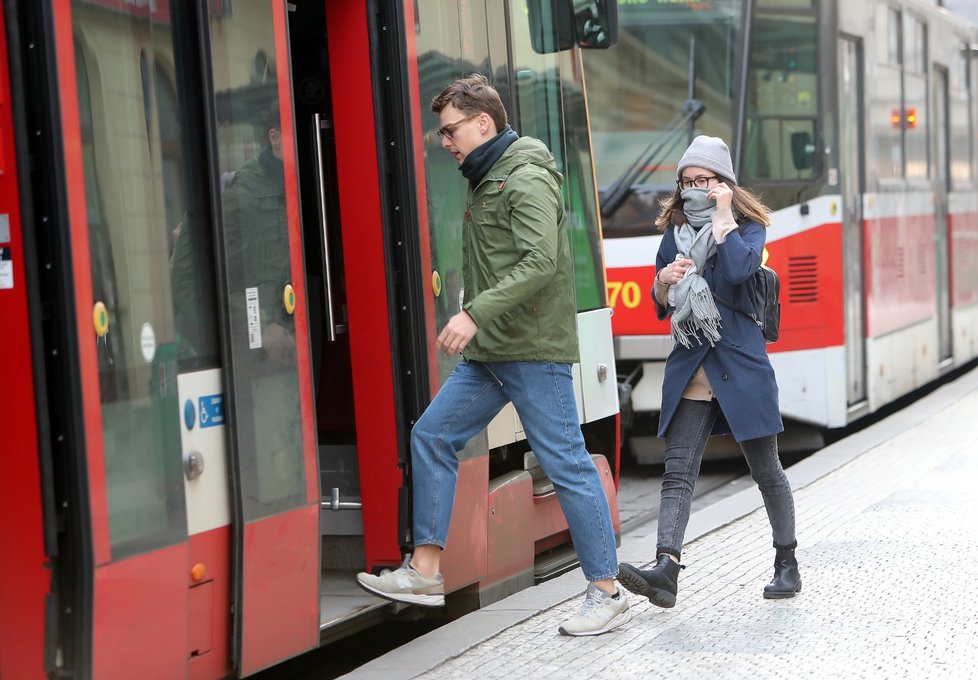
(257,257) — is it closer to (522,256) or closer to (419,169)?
(522,256)

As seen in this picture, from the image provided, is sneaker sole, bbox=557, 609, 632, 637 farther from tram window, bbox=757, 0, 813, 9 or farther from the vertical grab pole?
tram window, bbox=757, 0, 813, 9

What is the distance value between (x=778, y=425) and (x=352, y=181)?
68.2 inches

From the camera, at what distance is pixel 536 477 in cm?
663

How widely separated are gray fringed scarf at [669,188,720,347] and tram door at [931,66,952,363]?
958 cm

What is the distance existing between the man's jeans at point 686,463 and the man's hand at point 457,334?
1.17 m

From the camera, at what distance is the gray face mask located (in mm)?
5707

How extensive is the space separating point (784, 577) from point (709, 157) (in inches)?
61.2

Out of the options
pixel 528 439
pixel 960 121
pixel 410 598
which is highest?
pixel 960 121

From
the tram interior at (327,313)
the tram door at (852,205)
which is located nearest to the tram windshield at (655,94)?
the tram door at (852,205)

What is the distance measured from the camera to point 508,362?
17.5 ft

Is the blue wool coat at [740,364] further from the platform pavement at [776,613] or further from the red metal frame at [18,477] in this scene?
the red metal frame at [18,477]

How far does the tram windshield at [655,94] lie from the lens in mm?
10469

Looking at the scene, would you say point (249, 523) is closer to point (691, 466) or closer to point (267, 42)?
point (267, 42)

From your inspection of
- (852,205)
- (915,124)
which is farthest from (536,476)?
(915,124)
